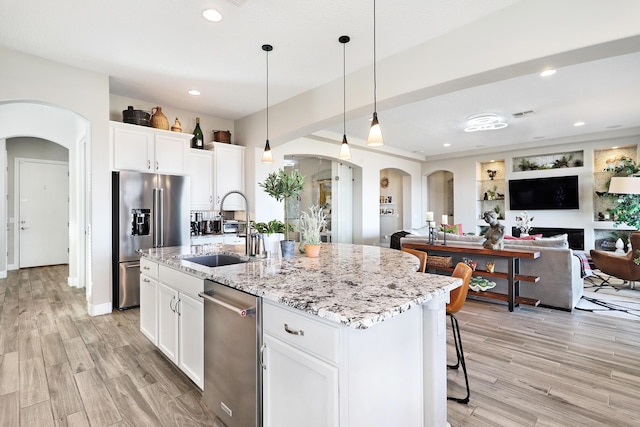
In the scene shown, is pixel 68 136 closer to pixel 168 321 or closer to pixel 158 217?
pixel 158 217

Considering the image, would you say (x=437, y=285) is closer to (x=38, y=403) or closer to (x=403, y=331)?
(x=403, y=331)

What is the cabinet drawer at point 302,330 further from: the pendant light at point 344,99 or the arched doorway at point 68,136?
the arched doorway at point 68,136

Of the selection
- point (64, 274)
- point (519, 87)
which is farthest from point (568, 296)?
point (64, 274)

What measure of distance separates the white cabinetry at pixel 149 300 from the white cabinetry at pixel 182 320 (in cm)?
7

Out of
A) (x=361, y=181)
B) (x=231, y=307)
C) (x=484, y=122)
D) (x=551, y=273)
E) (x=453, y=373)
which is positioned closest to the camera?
(x=231, y=307)

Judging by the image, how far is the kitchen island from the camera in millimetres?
1163

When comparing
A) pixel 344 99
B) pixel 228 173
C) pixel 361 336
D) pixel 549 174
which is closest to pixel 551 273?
pixel 344 99

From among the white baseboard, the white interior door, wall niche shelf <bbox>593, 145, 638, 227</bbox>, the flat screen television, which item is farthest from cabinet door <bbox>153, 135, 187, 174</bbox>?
wall niche shelf <bbox>593, 145, 638, 227</bbox>

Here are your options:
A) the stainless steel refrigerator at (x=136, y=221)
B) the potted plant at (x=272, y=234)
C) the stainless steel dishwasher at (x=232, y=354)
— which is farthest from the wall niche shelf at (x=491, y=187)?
the stainless steel dishwasher at (x=232, y=354)

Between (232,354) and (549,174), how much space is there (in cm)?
830

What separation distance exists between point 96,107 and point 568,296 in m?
6.17

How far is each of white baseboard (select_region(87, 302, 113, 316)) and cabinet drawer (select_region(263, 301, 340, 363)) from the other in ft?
11.2

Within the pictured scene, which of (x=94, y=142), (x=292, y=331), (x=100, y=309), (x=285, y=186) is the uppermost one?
(x=94, y=142)

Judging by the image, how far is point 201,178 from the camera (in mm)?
4902
